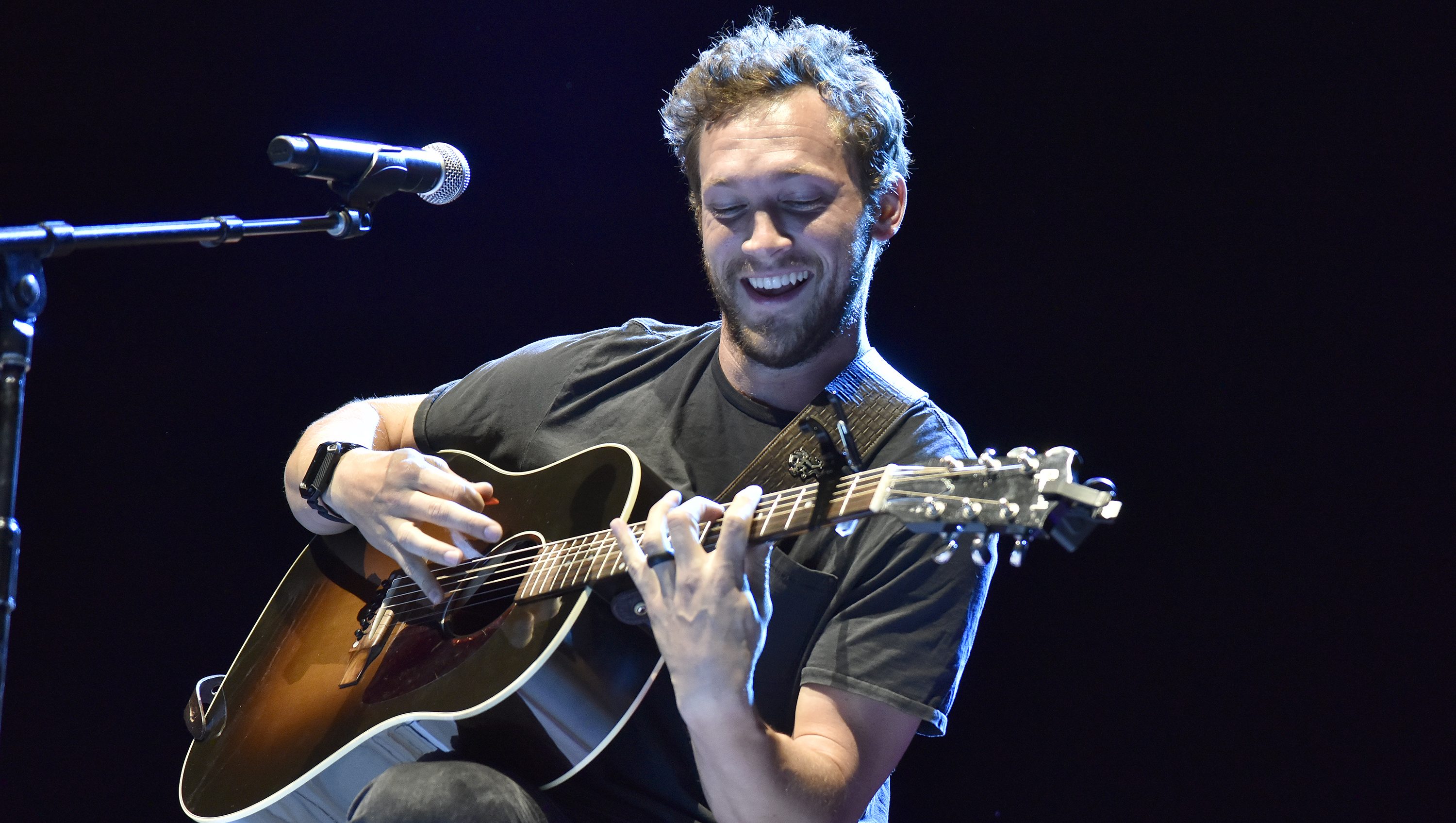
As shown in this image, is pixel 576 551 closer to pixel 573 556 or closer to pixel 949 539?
pixel 573 556

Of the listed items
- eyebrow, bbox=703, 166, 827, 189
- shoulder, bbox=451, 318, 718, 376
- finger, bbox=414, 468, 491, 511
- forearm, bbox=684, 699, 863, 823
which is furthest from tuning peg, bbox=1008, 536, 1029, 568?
shoulder, bbox=451, 318, 718, 376

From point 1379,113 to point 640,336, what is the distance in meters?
1.88

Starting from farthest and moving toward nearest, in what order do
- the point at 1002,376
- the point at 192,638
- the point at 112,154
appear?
the point at 192,638 < the point at 112,154 < the point at 1002,376

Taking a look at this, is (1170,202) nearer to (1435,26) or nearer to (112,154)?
(1435,26)

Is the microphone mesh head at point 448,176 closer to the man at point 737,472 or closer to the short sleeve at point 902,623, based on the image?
the man at point 737,472

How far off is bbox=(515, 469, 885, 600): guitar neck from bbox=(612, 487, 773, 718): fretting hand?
43mm

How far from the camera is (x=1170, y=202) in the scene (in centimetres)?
288

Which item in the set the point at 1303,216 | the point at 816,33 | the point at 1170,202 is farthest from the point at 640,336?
Answer: the point at 1303,216

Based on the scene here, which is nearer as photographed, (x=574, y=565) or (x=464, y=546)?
(x=574, y=565)

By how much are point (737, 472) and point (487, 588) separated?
22.3 inches

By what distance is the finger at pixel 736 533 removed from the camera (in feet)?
5.50

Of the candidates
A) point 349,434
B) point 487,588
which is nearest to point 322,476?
point 349,434

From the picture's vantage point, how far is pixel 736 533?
66.2 inches

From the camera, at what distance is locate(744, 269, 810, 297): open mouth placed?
2232 millimetres
